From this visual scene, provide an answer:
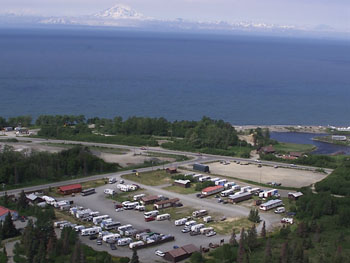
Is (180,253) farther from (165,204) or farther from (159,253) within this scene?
(165,204)

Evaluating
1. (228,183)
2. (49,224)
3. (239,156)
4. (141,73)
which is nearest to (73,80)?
(141,73)

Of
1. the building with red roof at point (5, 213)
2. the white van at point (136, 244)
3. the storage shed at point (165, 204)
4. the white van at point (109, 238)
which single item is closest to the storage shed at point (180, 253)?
the white van at point (136, 244)

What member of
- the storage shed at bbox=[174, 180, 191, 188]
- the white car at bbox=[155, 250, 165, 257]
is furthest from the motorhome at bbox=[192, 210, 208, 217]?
the storage shed at bbox=[174, 180, 191, 188]

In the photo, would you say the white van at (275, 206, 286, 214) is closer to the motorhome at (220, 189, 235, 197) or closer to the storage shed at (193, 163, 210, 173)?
the motorhome at (220, 189, 235, 197)

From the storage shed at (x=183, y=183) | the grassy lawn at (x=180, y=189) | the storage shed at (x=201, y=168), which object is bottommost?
the grassy lawn at (x=180, y=189)

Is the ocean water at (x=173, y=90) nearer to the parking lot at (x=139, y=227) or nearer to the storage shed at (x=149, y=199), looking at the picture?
the storage shed at (x=149, y=199)

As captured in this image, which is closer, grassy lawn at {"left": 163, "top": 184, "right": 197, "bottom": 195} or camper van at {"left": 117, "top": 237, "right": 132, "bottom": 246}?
camper van at {"left": 117, "top": 237, "right": 132, "bottom": 246}

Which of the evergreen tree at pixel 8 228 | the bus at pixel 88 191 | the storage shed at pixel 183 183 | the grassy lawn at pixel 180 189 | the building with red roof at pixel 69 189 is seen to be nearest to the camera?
the evergreen tree at pixel 8 228
